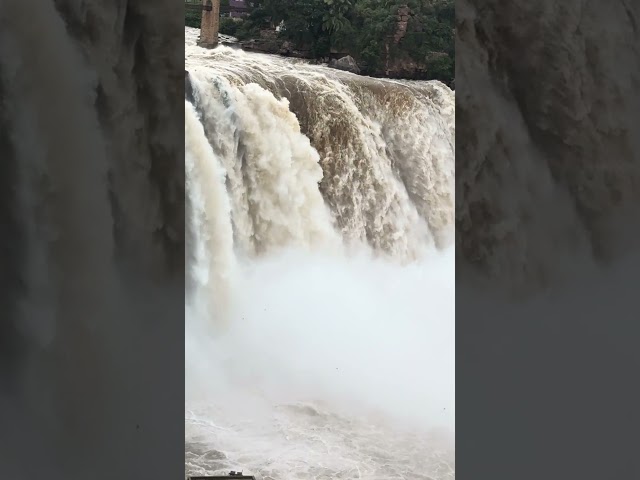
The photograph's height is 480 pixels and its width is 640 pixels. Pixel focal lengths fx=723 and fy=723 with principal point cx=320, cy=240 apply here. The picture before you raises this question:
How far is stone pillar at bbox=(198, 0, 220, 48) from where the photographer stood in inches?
372

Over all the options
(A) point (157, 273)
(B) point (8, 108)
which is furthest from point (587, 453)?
(B) point (8, 108)

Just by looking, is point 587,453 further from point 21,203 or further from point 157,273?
point 21,203

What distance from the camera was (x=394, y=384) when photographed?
25.3ft

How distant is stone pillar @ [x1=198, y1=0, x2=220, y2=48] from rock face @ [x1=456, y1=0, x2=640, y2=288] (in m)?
8.48

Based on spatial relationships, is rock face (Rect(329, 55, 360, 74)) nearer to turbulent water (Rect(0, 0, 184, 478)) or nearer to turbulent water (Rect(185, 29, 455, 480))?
turbulent water (Rect(185, 29, 455, 480))

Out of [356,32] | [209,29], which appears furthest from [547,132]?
[356,32]

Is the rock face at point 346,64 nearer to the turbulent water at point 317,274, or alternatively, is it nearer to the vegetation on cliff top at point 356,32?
the vegetation on cliff top at point 356,32

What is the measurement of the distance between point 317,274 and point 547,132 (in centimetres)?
613

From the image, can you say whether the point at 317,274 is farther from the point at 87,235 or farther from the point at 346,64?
the point at 87,235

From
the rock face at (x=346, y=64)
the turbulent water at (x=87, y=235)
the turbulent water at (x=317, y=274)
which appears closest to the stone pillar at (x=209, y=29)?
the turbulent water at (x=317, y=274)

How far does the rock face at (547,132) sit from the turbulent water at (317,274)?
4507 millimetres

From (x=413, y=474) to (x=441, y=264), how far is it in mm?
2648

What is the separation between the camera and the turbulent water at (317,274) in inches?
242

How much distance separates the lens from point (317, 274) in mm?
7457
